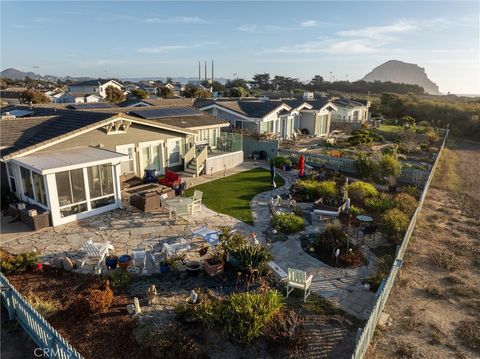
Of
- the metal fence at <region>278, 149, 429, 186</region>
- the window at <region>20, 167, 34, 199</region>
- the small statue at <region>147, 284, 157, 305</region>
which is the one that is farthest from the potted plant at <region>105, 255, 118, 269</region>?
the metal fence at <region>278, 149, 429, 186</region>

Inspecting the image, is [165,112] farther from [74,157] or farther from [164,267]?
[164,267]

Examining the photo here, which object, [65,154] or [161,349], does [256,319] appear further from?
[65,154]

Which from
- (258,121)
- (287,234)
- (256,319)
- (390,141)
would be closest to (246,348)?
(256,319)

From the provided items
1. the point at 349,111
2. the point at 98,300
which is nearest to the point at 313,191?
the point at 98,300

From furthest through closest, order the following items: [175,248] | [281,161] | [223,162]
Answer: [281,161], [223,162], [175,248]

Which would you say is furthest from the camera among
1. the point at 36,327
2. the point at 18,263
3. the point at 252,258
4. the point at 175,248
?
the point at 175,248

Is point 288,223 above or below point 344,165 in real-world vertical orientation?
below
